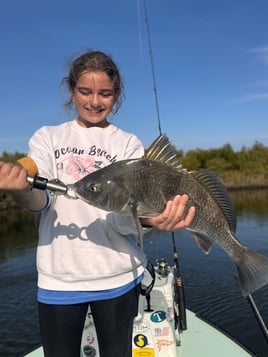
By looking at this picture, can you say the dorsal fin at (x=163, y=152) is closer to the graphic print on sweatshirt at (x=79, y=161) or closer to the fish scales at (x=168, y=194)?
the fish scales at (x=168, y=194)

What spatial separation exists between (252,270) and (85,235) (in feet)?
3.68

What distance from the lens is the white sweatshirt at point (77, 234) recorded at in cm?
225

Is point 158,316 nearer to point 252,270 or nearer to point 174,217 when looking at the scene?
point 252,270

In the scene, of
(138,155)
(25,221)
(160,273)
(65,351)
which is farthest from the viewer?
(25,221)

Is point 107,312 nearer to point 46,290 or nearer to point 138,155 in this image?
point 46,290

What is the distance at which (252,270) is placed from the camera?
2.55 m

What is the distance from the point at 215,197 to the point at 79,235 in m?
0.89

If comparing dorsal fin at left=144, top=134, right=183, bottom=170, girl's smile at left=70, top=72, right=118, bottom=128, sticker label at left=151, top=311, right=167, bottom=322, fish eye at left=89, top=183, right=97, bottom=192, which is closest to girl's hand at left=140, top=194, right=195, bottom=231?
dorsal fin at left=144, top=134, right=183, bottom=170

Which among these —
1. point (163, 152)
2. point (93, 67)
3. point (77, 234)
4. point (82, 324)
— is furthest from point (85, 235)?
point (93, 67)

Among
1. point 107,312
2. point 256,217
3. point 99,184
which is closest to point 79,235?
point 99,184

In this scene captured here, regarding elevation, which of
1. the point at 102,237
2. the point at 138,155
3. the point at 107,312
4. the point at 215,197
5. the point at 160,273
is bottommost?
the point at 160,273

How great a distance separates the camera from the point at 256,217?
22.8m

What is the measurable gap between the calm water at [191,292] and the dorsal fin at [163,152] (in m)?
2.70

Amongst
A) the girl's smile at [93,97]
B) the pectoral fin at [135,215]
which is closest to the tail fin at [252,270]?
the pectoral fin at [135,215]
